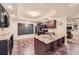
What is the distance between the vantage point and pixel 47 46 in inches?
69.2

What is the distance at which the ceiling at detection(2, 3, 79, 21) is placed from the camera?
1731 mm

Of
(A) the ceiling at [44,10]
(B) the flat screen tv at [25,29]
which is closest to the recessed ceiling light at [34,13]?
(A) the ceiling at [44,10]

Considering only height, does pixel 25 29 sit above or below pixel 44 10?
below

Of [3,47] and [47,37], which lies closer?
[3,47]

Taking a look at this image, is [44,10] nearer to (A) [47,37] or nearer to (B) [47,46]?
(A) [47,37]

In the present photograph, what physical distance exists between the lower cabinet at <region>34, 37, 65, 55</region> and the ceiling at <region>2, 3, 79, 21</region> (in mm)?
394

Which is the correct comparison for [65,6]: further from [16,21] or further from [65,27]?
[16,21]

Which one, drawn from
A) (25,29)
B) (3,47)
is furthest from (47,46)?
(3,47)

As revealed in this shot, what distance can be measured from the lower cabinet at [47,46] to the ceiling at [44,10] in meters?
0.39

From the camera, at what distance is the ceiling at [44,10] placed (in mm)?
1731

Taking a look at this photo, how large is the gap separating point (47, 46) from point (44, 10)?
592 millimetres

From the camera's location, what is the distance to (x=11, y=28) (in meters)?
1.69

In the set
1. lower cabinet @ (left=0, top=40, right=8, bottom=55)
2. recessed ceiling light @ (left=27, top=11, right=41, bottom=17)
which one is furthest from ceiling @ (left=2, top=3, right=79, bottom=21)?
lower cabinet @ (left=0, top=40, right=8, bottom=55)

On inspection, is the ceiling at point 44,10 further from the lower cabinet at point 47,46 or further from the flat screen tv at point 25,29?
the lower cabinet at point 47,46
